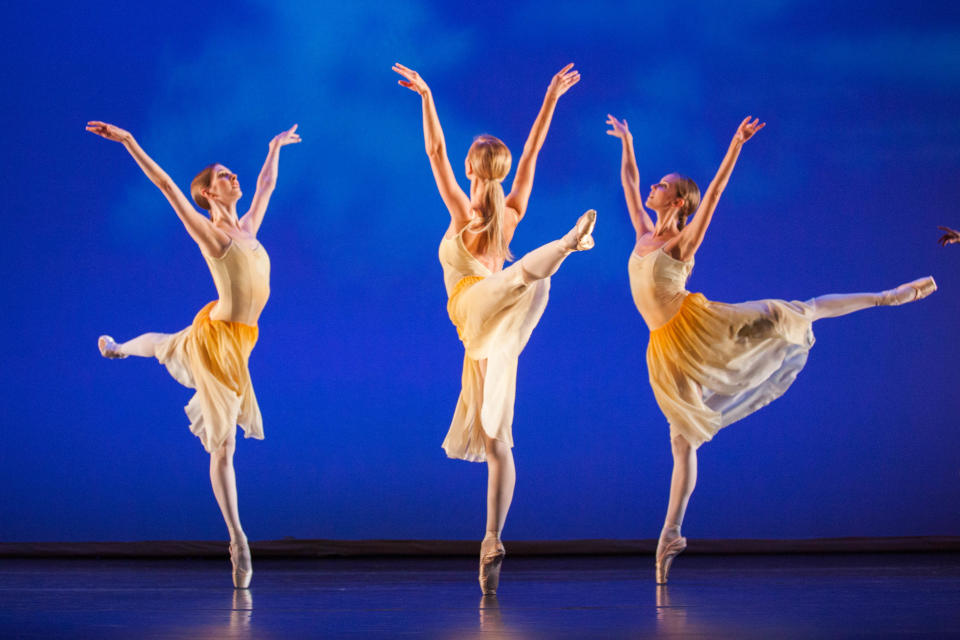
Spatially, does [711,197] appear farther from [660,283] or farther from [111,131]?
[111,131]

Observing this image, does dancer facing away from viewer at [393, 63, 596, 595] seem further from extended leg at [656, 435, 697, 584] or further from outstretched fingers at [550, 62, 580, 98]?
extended leg at [656, 435, 697, 584]

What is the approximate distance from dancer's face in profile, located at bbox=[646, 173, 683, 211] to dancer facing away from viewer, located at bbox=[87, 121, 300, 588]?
1.47m

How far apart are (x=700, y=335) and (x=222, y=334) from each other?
5.64 ft

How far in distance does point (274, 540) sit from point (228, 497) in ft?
5.54

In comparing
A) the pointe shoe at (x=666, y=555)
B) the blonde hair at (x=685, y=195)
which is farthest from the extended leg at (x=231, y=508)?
the blonde hair at (x=685, y=195)

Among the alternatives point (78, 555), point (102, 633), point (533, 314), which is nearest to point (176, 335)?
point (533, 314)

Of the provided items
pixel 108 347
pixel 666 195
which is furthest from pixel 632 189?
pixel 108 347

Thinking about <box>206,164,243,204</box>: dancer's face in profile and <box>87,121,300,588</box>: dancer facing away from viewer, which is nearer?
<box>87,121,300,588</box>: dancer facing away from viewer

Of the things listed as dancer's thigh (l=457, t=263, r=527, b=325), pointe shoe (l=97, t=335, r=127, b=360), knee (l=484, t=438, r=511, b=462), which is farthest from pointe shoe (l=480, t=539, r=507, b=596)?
pointe shoe (l=97, t=335, r=127, b=360)

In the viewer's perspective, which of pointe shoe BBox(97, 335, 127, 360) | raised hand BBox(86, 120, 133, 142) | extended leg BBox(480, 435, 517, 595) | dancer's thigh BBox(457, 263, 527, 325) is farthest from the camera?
pointe shoe BBox(97, 335, 127, 360)

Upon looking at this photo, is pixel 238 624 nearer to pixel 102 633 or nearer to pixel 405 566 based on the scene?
pixel 102 633

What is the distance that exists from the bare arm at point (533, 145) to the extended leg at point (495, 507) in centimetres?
84

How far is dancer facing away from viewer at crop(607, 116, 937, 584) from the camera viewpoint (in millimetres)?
3568

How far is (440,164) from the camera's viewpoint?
3.24m
